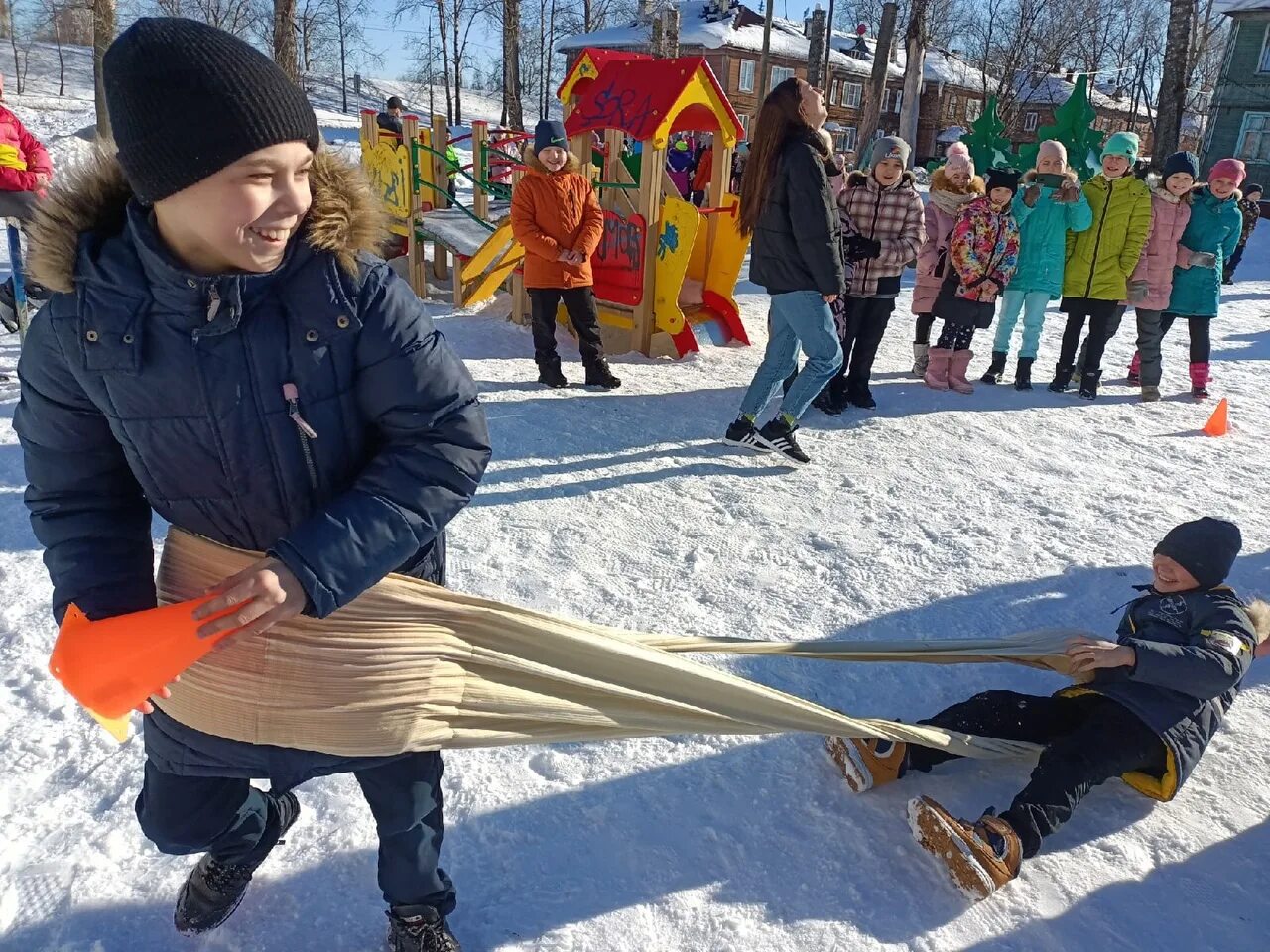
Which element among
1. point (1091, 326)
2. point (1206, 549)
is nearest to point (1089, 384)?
point (1091, 326)

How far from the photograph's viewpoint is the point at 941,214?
628 centimetres

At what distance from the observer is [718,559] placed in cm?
357

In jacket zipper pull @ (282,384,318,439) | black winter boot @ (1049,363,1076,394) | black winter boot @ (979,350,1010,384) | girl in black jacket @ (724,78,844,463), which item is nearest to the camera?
jacket zipper pull @ (282,384,318,439)

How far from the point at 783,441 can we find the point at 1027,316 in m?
2.95

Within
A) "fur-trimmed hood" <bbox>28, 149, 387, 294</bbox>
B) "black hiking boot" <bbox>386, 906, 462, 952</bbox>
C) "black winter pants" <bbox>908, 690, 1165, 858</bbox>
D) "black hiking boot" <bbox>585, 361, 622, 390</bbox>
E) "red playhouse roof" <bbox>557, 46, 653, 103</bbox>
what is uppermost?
"red playhouse roof" <bbox>557, 46, 653, 103</bbox>

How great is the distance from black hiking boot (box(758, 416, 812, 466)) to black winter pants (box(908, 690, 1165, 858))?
2.33 meters

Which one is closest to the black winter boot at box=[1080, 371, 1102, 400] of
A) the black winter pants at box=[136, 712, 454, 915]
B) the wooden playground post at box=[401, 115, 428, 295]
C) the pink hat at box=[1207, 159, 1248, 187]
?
the pink hat at box=[1207, 159, 1248, 187]

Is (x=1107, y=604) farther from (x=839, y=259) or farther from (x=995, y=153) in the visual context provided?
(x=995, y=153)

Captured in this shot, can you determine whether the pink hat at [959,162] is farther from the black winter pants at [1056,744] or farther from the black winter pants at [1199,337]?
the black winter pants at [1056,744]

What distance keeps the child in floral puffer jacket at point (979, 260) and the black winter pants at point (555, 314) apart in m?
A: 2.58

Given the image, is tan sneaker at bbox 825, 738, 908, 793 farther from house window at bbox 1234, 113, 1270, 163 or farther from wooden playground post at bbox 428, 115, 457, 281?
house window at bbox 1234, 113, 1270, 163

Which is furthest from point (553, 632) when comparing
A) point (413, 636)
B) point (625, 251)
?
point (625, 251)

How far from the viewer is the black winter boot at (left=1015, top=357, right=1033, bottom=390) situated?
21.1 ft

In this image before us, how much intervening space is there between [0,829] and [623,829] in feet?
4.86
